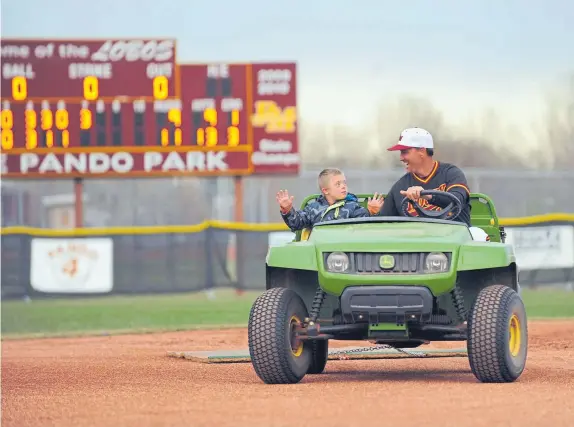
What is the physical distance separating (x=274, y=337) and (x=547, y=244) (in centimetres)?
1674

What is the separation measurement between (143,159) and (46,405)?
2237 cm

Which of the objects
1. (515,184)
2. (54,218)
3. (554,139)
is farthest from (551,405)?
(54,218)

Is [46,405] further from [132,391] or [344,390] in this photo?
[344,390]

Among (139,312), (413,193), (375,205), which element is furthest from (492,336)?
(139,312)

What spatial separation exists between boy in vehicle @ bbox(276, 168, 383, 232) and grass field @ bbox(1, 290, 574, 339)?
9114 millimetres

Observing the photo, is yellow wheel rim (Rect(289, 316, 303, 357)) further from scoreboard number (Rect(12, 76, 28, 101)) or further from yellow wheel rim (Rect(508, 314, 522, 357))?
scoreboard number (Rect(12, 76, 28, 101))

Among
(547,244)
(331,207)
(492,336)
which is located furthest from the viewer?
(547,244)

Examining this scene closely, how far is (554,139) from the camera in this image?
173 feet

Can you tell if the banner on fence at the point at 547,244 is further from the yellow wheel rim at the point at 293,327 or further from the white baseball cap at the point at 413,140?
the yellow wheel rim at the point at 293,327

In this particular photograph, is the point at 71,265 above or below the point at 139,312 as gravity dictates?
above

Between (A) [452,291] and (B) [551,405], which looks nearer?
(B) [551,405]

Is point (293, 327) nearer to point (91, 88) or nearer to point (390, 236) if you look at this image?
point (390, 236)

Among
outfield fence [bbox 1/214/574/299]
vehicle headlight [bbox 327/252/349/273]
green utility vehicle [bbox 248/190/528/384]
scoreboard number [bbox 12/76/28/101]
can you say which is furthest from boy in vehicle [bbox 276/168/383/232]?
scoreboard number [bbox 12/76/28/101]

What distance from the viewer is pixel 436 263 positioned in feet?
27.5
